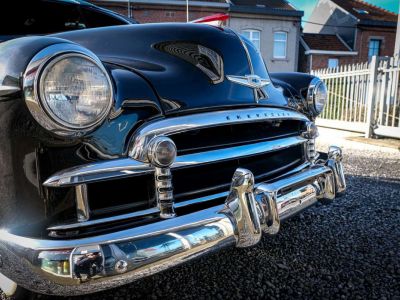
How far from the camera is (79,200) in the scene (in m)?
1.24

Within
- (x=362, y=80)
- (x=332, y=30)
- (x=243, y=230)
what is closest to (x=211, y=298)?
(x=243, y=230)

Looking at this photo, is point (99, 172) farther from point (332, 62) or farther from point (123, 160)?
point (332, 62)

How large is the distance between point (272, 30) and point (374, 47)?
693 cm

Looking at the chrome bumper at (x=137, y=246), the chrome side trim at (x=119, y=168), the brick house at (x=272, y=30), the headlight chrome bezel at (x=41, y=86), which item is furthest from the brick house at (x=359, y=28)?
the headlight chrome bezel at (x=41, y=86)

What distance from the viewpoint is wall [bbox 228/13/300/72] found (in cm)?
1659

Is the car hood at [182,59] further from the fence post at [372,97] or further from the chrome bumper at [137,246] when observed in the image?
the fence post at [372,97]

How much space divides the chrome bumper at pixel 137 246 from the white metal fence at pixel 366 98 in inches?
210

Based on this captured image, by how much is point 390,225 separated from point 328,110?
5.66 metres

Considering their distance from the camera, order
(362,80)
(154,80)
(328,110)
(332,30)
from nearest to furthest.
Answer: (154,80) → (362,80) → (328,110) → (332,30)

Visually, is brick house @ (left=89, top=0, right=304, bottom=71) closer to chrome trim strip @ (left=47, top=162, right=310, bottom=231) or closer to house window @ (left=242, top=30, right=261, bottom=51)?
house window @ (left=242, top=30, right=261, bottom=51)

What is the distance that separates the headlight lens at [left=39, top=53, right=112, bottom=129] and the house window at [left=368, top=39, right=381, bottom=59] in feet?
70.3

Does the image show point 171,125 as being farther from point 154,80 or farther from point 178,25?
point 178,25

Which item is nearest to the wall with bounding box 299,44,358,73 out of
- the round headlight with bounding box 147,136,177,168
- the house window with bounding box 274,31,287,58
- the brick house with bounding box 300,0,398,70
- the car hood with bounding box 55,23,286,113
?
the brick house with bounding box 300,0,398,70

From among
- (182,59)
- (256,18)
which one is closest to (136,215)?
(182,59)
